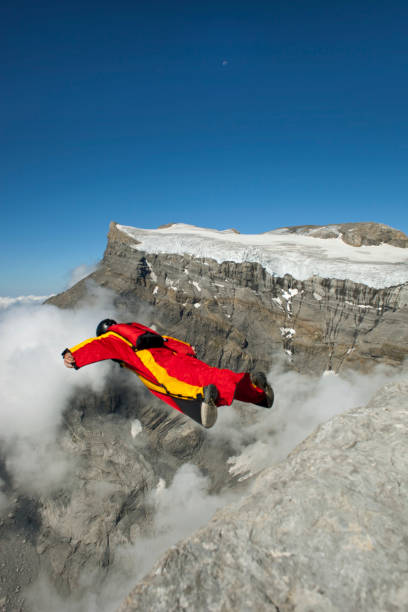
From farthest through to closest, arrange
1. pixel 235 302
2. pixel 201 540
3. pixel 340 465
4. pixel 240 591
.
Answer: pixel 235 302 < pixel 340 465 < pixel 201 540 < pixel 240 591

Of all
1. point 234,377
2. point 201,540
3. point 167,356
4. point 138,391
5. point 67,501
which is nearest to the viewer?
point 201,540

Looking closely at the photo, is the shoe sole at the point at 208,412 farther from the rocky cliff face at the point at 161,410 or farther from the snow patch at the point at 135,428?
the snow patch at the point at 135,428

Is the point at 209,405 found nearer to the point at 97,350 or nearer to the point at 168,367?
the point at 168,367

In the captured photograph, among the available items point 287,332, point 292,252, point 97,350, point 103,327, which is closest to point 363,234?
point 292,252

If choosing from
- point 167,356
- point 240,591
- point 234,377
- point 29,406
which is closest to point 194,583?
point 240,591

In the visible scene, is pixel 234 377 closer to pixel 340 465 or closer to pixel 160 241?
pixel 340 465

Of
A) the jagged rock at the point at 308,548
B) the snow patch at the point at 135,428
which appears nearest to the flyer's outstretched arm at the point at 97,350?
the jagged rock at the point at 308,548
